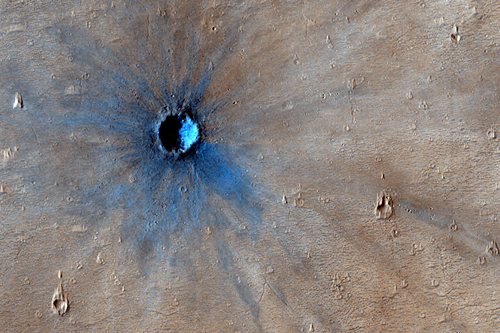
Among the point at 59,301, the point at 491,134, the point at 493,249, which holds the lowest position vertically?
the point at 493,249

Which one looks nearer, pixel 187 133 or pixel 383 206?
pixel 383 206

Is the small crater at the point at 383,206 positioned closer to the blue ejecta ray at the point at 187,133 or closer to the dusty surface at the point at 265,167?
the dusty surface at the point at 265,167

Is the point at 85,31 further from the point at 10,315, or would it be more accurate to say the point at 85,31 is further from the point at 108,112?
the point at 10,315

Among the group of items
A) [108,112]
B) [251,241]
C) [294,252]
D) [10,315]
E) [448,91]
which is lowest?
[294,252]

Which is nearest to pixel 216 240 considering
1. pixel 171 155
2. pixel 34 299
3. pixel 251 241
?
pixel 251 241

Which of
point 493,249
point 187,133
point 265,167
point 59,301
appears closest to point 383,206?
point 493,249

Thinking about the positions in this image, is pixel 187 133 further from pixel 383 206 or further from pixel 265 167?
pixel 383 206

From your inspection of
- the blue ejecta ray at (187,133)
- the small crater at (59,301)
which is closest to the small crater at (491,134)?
the blue ejecta ray at (187,133)
